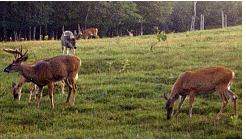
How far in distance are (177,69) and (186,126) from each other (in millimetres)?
5503

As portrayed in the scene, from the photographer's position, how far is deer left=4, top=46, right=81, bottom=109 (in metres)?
8.49

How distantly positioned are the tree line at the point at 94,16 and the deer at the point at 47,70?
18013 mm

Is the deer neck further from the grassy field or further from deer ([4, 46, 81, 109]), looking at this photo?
the grassy field

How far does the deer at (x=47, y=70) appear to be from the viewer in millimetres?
8492

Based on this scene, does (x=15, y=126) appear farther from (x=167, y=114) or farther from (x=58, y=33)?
(x=58, y=33)

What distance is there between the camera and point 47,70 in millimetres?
8688

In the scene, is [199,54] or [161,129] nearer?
[161,129]

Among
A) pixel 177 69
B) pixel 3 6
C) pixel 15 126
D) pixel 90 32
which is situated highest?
pixel 3 6

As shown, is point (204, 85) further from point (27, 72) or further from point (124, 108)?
point (27, 72)

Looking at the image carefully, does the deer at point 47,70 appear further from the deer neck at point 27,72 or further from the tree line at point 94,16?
the tree line at point 94,16

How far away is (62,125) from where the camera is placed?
23.5ft

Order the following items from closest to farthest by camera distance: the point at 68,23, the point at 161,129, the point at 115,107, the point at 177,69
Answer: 1. the point at 161,129
2. the point at 115,107
3. the point at 177,69
4. the point at 68,23

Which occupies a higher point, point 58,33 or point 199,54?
point 58,33

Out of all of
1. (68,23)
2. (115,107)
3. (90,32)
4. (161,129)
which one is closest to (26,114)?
(115,107)
